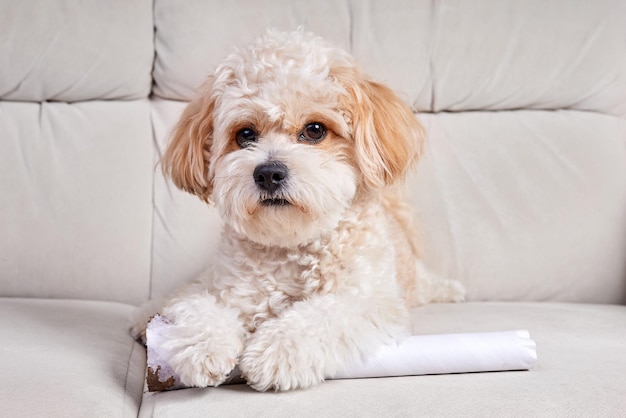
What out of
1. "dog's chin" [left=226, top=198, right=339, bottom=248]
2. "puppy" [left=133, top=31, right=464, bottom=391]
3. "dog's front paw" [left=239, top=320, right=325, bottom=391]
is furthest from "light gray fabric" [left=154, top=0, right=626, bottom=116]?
"dog's front paw" [left=239, top=320, right=325, bottom=391]

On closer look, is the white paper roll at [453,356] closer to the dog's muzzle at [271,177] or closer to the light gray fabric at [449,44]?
the dog's muzzle at [271,177]

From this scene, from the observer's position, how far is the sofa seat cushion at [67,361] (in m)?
1.49

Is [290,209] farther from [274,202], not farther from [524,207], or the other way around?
[524,207]

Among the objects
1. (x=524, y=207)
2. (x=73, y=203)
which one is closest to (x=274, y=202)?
(x=73, y=203)

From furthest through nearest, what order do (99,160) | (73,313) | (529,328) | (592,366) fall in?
(99,160) < (73,313) < (529,328) < (592,366)

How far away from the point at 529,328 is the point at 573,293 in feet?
2.16

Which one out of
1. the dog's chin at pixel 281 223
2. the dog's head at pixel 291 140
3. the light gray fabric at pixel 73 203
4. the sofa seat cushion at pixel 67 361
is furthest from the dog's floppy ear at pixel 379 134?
the light gray fabric at pixel 73 203

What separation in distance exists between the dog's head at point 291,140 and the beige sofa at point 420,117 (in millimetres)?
671

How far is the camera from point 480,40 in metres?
2.73

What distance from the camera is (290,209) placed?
170 centimetres

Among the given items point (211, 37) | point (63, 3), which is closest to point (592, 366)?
point (211, 37)

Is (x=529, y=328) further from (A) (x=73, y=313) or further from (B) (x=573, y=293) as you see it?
(A) (x=73, y=313)

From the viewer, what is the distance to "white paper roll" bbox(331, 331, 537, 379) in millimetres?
1661

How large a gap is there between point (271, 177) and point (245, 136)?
0.23 m
